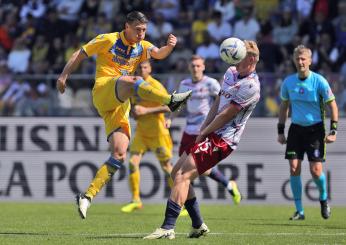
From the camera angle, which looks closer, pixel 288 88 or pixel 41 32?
pixel 288 88

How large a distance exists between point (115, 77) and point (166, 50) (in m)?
0.75

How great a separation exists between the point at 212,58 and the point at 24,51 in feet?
16.5

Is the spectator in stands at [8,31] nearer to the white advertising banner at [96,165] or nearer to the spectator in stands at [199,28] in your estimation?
the spectator in stands at [199,28]

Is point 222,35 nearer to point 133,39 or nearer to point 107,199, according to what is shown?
point 107,199

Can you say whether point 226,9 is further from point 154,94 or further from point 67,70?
point 154,94

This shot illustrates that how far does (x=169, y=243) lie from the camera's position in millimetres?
9516

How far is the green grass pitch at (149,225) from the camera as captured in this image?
10180 mm

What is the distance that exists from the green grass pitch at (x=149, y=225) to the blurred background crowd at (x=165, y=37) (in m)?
2.38

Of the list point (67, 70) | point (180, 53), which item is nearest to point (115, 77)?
point (67, 70)

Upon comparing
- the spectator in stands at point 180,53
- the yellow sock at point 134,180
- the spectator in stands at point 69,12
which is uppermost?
the spectator in stands at point 69,12

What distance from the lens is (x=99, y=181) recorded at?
11.1 m

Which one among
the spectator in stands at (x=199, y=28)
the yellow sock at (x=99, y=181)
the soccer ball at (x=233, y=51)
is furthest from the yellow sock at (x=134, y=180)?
the soccer ball at (x=233, y=51)

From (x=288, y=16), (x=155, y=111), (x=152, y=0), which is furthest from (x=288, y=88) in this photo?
(x=152, y=0)

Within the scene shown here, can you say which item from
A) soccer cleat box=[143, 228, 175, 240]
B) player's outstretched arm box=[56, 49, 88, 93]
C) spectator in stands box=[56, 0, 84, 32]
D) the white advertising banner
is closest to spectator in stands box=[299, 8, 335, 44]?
the white advertising banner
